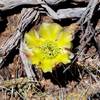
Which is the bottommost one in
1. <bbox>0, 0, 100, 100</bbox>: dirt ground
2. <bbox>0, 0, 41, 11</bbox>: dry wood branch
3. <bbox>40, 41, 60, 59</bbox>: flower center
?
<bbox>0, 0, 100, 100</bbox>: dirt ground

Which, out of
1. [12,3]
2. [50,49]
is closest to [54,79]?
[50,49]

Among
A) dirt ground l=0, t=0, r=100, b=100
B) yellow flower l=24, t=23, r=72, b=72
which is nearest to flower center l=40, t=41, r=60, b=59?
yellow flower l=24, t=23, r=72, b=72

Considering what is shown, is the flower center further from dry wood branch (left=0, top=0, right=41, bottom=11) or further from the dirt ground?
dry wood branch (left=0, top=0, right=41, bottom=11)

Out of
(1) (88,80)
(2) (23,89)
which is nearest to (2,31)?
(2) (23,89)

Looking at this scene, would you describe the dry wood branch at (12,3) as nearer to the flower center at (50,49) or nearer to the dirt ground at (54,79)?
the dirt ground at (54,79)

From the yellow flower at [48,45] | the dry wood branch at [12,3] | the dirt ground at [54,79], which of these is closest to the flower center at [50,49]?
the yellow flower at [48,45]

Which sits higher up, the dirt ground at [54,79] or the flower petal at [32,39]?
the flower petal at [32,39]

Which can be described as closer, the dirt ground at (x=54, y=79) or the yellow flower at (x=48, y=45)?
the yellow flower at (x=48, y=45)

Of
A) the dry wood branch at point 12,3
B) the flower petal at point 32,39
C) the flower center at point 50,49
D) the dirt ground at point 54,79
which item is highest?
the dry wood branch at point 12,3
